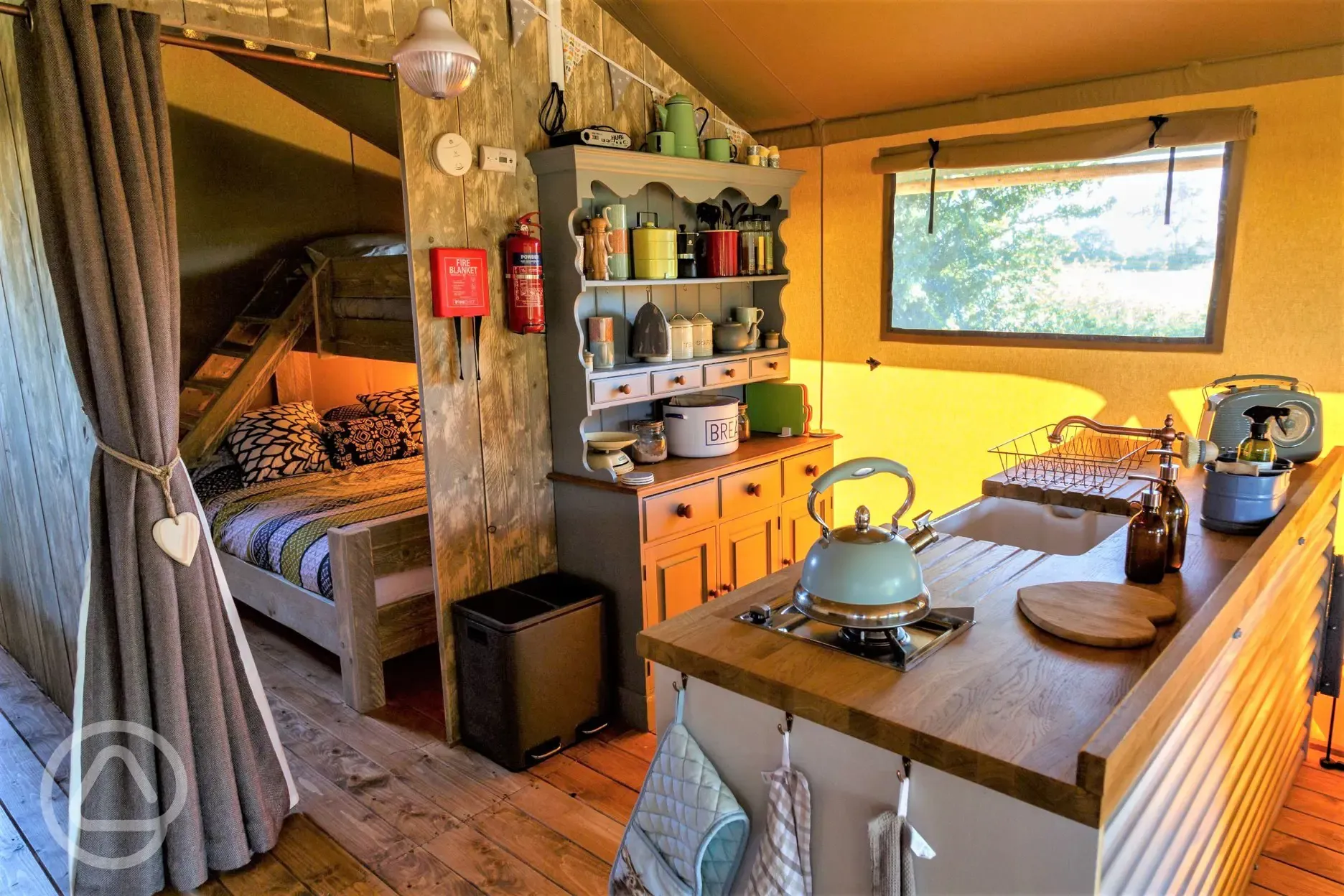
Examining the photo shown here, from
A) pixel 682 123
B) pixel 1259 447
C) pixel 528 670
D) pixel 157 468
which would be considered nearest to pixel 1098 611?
pixel 1259 447

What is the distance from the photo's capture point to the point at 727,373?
3492mm

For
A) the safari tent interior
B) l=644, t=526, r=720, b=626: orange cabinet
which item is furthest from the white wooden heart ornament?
l=644, t=526, r=720, b=626: orange cabinet

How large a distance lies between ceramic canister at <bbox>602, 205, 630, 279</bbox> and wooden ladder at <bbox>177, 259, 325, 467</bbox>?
202cm

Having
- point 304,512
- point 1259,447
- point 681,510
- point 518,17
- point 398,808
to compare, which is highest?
point 518,17

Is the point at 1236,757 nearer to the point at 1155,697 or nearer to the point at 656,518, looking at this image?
the point at 1155,697

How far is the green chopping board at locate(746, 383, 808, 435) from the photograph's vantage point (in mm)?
3676

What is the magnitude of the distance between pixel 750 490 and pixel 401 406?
2.44 metres

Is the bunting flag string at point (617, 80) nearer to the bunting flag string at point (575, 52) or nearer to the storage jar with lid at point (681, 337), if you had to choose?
the bunting flag string at point (575, 52)

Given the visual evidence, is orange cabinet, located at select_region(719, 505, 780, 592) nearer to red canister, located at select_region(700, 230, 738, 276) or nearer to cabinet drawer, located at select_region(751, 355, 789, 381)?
cabinet drawer, located at select_region(751, 355, 789, 381)

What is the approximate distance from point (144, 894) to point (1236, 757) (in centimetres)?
254

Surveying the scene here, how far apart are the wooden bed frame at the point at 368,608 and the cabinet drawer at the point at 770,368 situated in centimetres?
140

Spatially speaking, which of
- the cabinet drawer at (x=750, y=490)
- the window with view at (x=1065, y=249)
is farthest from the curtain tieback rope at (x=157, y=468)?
the window with view at (x=1065, y=249)

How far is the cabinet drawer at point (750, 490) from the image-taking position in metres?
3.22

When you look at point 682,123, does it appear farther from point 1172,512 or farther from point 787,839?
point 787,839
